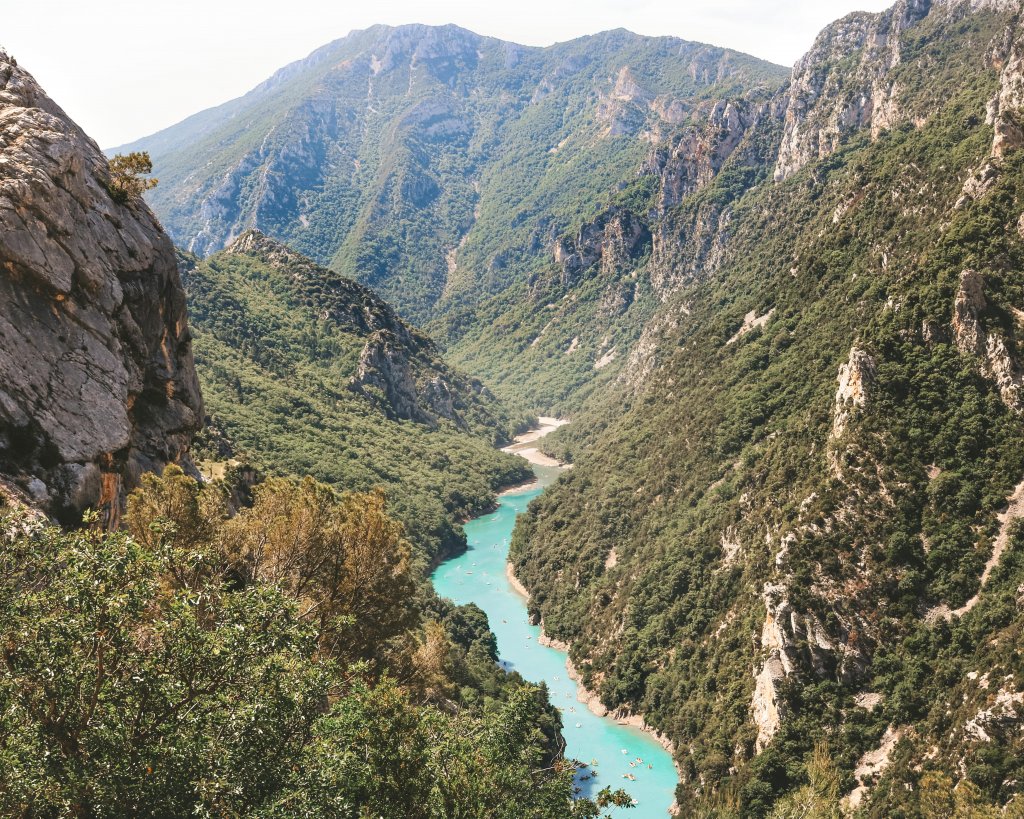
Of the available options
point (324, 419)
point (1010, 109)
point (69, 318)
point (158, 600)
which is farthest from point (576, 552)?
point (158, 600)

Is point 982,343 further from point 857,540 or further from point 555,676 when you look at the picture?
point 555,676

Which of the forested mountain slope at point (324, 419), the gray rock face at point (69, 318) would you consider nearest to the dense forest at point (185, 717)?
the gray rock face at point (69, 318)

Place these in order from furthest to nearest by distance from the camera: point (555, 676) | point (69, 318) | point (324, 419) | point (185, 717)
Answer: point (324, 419) → point (555, 676) → point (69, 318) → point (185, 717)

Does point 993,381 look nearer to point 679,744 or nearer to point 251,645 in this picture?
point 679,744

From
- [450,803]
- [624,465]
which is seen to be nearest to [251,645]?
[450,803]

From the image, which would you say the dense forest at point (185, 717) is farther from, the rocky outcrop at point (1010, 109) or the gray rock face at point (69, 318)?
the rocky outcrop at point (1010, 109)

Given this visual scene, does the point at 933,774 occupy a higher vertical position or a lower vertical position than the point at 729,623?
higher
